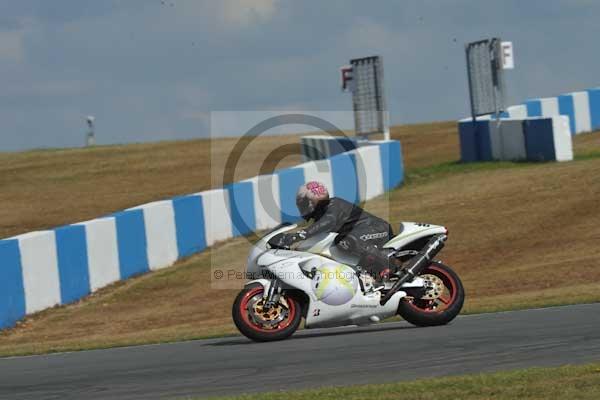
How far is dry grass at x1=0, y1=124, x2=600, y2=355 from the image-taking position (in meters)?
13.3

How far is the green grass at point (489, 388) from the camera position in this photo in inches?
274

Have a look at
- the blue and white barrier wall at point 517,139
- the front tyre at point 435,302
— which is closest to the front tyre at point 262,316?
the front tyre at point 435,302

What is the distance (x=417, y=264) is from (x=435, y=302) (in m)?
0.42

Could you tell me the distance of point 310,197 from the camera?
10211mm

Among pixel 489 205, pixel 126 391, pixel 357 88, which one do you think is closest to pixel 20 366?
pixel 126 391

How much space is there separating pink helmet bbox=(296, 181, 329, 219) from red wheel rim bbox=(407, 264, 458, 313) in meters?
1.14

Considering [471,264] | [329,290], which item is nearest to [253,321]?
[329,290]

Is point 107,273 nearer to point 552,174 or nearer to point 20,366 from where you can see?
point 20,366

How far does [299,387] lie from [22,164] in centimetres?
3135

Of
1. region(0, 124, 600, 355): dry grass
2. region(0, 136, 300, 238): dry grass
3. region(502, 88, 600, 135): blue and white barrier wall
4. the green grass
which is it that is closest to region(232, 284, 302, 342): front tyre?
region(0, 124, 600, 355): dry grass

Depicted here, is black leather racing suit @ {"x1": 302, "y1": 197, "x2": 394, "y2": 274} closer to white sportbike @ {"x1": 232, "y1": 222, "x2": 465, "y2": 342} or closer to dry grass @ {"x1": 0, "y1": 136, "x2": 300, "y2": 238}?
white sportbike @ {"x1": 232, "y1": 222, "x2": 465, "y2": 342}

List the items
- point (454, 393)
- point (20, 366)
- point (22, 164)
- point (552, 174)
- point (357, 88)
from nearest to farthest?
1. point (454, 393)
2. point (20, 366)
3. point (552, 174)
4. point (357, 88)
5. point (22, 164)

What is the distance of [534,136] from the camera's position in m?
25.4

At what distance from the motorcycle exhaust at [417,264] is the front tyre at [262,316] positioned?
0.78 m
